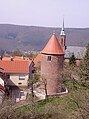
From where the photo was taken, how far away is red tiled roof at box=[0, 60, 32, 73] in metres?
38.3

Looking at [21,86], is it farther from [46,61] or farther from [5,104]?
[5,104]

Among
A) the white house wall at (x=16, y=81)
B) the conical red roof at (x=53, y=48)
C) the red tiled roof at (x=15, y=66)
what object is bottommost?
the white house wall at (x=16, y=81)

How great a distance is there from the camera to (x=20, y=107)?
25.2 metres

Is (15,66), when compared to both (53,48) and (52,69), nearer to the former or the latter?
(53,48)

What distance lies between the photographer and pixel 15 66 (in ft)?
127

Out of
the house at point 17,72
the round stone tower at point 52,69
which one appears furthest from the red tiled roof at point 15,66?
the round stone tower at point 52,69

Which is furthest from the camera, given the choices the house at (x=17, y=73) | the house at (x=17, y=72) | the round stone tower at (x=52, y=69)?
the house at (x=17, y=72)

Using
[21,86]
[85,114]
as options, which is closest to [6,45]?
[21,86]

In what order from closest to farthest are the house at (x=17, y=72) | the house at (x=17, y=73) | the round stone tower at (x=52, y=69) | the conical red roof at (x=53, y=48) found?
1. the round stone tower at (x=52, y=69)
2. the conical red roof at (x=53, y=48)
3. the house at (x=17, y=73)
4. the house at (x=17, y=72)

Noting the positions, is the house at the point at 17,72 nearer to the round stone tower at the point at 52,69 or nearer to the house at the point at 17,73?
the house at the point at 17,73

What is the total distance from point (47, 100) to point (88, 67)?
5.10m

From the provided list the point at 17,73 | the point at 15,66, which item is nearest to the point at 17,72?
the point at 17,73

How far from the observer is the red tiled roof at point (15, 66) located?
38.3 metres

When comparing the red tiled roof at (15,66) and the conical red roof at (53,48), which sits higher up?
the conical red roof at (53,48)
